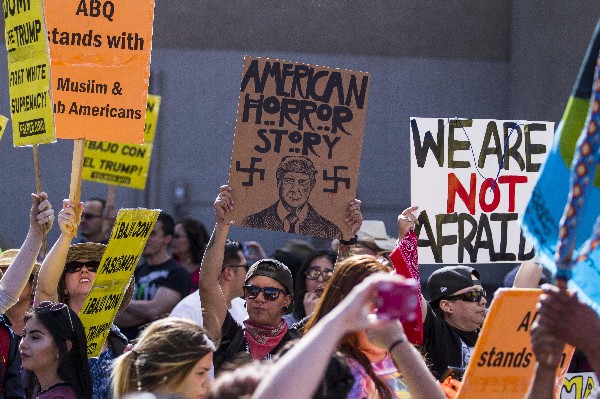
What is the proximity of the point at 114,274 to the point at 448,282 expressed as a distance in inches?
68.4

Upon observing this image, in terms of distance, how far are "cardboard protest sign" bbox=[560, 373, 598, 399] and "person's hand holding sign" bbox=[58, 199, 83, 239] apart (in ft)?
8.09

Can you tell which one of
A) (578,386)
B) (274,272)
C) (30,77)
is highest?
(30,77)

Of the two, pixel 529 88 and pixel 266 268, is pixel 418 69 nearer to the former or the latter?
pixel 529 88

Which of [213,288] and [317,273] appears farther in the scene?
[317,273]

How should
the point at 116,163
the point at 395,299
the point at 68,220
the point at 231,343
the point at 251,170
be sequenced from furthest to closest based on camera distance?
the point at 116,163 < the point at 251,170 < the point at 68,220 < the point at 231,343 < the point at 395,299

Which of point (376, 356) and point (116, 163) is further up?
point (116, 163)

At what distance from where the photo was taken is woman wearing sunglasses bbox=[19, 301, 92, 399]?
4793 millimetres

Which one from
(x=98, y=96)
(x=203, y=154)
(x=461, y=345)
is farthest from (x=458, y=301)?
(x=203, y=154)

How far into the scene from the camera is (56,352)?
4.83m

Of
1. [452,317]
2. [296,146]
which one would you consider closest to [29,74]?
[296,146]

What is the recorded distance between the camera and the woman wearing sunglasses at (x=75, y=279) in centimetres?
536

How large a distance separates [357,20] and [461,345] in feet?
29.5

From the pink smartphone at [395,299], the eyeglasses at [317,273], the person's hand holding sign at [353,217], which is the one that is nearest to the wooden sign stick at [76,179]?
the person's hand holding sign at [353,217]

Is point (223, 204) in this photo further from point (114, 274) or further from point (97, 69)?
point (97, 69)
